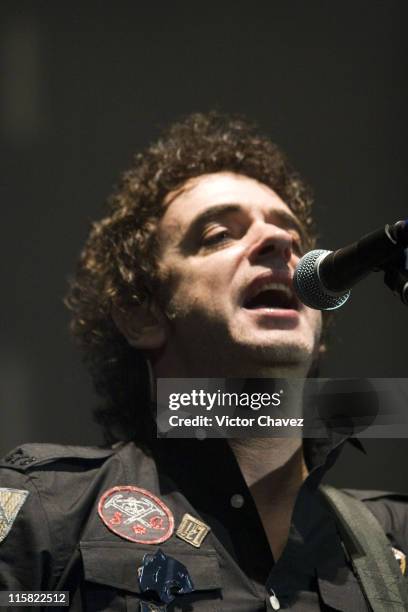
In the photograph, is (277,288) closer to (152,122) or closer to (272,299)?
(272,299)

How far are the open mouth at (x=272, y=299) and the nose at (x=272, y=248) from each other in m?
0.07

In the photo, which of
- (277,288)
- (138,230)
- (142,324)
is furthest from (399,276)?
(138,230)

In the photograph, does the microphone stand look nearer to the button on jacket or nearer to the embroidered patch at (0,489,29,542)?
the button on jacket

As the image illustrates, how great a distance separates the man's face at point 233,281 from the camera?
5.72ft

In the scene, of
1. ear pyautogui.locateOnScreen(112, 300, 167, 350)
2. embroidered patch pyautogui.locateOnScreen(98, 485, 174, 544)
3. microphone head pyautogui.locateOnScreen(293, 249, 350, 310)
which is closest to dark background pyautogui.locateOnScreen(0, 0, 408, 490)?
ear pyautogui.locateOnScreen(112, 300, 167, 350)

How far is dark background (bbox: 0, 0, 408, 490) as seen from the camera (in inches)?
78.3

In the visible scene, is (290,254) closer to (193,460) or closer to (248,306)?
(248,306)

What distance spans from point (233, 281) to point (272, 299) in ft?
0.29

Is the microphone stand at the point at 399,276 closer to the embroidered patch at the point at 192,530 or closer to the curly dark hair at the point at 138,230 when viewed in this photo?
the embroidered patch at the point at 192,530


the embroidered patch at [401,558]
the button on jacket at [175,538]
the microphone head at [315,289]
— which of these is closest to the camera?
→ the microphone head at [315,289]

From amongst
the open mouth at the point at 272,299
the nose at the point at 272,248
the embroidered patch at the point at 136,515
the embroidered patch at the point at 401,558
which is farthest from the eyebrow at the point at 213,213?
the embroidered patch at the point at 401,558

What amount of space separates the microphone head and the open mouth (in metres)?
0.49

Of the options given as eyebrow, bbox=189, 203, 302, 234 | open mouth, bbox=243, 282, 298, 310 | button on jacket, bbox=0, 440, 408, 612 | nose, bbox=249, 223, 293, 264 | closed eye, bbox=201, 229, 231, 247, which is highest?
eyebrow, bbox=189, 203, 302, 234

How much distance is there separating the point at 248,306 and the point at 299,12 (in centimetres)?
77
